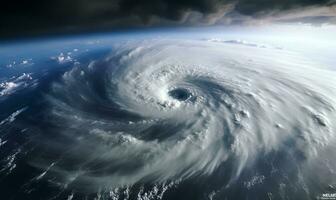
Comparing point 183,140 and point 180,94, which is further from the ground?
point 183,140

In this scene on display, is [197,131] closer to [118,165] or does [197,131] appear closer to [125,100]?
[118,165]

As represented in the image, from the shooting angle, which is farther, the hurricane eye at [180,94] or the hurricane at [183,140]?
the hurricane eye at [180,94]

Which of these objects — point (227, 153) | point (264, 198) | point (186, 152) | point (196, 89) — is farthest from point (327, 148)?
point (196, 89)

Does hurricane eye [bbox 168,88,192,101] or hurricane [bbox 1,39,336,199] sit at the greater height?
hurricane [bbox 1,39,336,199]

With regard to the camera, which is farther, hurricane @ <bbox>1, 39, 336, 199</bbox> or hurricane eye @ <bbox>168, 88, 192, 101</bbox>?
hurricane eye @ <bbox>168, 88, 192, 101</bbox>
